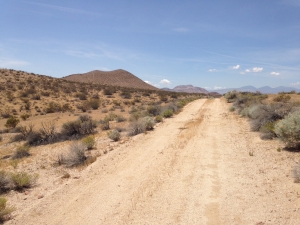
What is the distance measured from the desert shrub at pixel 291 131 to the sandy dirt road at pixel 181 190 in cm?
62

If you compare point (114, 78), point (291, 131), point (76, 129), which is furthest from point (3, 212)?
point (114, 78)

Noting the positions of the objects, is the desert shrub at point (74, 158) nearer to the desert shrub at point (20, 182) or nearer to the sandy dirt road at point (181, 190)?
the sandy dirt road at point (181, 190)

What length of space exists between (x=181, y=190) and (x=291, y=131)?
5372 millimetres

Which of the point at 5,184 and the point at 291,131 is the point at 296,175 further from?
the point at 5,184

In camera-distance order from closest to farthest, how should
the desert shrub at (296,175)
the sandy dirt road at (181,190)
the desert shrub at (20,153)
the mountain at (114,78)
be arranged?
1. the sandy dirt road at (181,190)
2. the desert shrub at (296,175)
3. the desert shrub at (20,153)
4. the mountain at (114,78)

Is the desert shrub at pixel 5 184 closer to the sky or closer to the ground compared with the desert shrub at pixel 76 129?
closer to the ground

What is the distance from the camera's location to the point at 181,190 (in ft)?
22.2

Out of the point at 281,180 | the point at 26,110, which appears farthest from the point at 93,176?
the point at 26,110

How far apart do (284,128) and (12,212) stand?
31.8 feet

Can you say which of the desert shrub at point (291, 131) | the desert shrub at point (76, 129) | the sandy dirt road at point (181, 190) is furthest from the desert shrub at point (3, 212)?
the desert shrub at point (76, 129)

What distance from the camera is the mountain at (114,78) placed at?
110250 mm

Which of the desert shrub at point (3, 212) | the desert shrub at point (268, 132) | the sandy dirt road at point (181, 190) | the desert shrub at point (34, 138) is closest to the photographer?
the sandy dirt road at point (181, 190)

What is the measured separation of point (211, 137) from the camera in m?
12.8

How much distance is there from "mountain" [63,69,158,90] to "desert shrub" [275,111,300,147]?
99.9m
